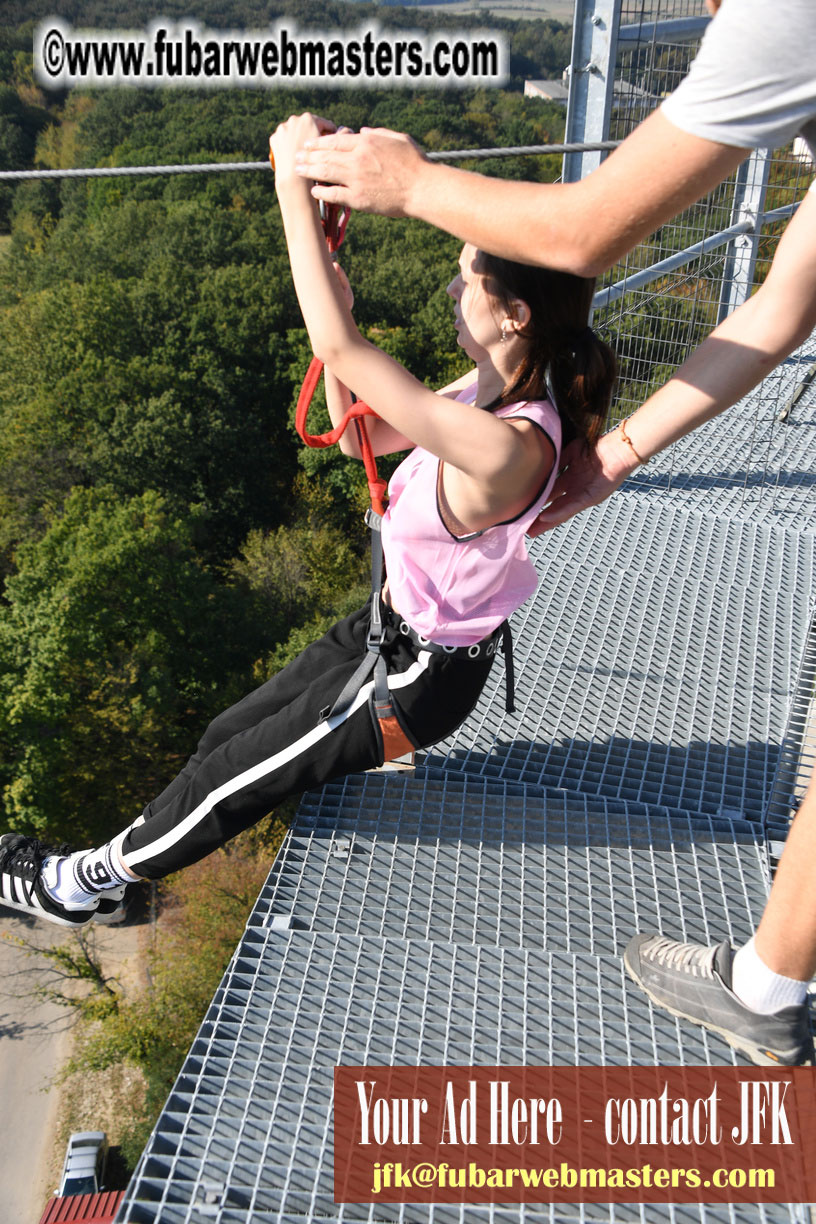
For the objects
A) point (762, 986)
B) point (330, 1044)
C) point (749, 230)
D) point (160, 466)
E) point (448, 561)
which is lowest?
point (160, 466)

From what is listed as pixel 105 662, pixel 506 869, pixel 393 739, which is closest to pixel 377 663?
pixel 393 739

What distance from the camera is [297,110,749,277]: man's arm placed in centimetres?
163

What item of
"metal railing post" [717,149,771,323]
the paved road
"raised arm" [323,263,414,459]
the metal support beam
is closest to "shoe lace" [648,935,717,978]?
"raised arm" [323,263,414,459]

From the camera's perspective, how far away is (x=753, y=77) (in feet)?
5.08

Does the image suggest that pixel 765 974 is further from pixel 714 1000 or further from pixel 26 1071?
pixel 26 1071

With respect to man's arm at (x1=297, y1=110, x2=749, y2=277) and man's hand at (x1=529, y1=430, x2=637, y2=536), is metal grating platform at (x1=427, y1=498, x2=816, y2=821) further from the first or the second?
man's arm at (x1=297, y1=110, x2=749, y2=277)

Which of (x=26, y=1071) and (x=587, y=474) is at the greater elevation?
(x=587, y=474)

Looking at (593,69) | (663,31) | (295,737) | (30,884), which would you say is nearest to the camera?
(295,737)

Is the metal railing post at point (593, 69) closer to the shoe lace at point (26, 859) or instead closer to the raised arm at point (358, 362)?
the raised arm at point (358, 362)

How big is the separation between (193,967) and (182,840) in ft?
42.9

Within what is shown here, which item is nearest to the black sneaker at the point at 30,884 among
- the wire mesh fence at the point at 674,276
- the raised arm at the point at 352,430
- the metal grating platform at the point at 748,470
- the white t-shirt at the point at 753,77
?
the raised arm at the point at 352,430

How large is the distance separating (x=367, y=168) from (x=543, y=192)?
0.43 m

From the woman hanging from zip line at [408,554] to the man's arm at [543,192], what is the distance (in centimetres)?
16

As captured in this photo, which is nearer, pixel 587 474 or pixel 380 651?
pixel 587 474
